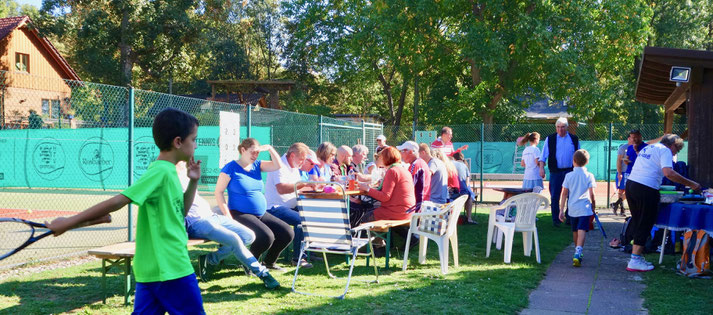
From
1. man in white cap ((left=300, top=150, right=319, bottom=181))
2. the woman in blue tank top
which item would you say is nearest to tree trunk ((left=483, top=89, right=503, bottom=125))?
man in white cap ((left=300, top=150, right=319, bottom=181))

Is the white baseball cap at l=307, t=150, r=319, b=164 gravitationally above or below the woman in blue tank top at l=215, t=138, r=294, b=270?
above

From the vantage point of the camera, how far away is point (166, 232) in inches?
115

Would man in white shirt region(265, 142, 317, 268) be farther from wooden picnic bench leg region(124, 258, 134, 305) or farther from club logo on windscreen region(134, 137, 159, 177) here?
club logo on windscreen region(134, 137, 159, 177)

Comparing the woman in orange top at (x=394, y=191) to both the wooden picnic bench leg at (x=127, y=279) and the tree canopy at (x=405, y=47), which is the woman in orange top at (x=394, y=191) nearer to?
the wooden picnic bench leg at (x=127, y=279)

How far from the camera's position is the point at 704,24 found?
34906 mm

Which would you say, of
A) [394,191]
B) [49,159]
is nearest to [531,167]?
[394,191]

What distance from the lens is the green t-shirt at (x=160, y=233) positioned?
9.45 ft

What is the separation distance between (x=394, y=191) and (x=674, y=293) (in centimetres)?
300

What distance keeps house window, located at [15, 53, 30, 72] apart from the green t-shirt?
3349cm

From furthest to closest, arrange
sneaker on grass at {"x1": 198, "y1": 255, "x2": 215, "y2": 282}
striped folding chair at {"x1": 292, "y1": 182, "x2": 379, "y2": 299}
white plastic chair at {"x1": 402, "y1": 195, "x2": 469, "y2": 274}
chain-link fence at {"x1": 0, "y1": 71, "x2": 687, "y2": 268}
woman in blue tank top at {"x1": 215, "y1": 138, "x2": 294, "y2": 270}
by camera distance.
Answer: chain-link fence at {"x1": 0, "y1": 71, "x2": 687, "y2": 268}
white plastic chair at {"x1": 402, "y1": 195, "x2": 469, "y2": 274}
woman in blue tank top at {"x1": 215, "y1": 138, "x2": 294, "y2": 270}
sneaker on grass at {"x1": 198, "y1": 255, "x2": 215, "y2": 282}
striped folding chair at {"x1": 292, "y1": 182, "x2": 379, "y2": 299}

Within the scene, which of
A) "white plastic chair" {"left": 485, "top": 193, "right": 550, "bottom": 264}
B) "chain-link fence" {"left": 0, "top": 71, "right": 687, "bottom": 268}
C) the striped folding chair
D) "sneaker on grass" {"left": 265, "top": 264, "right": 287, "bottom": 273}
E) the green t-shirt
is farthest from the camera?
"chain-link fence" {"left": 0, "top": 71, "right": 687, "bottom": 268}

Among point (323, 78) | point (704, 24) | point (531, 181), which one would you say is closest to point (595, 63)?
point (704, 24)

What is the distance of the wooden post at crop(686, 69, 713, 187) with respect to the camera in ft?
27.8

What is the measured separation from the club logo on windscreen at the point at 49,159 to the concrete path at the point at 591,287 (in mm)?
14373
